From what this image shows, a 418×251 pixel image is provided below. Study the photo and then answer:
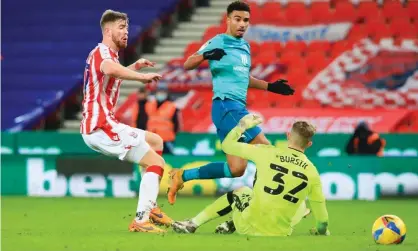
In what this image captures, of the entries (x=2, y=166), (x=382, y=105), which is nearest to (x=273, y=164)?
(x=2, y=166)

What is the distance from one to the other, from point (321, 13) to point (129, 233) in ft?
41.8

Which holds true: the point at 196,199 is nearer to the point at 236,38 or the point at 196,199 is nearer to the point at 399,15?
the point at 236,38

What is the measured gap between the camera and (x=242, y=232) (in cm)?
894

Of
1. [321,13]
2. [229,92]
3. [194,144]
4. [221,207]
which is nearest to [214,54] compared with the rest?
[229,92]

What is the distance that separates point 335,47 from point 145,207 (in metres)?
11.9

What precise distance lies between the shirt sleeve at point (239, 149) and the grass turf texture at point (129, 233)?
658 millimetres

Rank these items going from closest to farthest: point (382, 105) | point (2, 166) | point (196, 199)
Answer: point (196, 199)
point (2, 166)
point (382, 105)

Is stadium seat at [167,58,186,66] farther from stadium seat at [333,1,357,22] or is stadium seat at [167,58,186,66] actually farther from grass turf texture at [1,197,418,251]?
grass turf texture at [1,197,418,251]

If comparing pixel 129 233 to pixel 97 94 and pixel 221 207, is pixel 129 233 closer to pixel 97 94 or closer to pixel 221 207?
pixel 221 207

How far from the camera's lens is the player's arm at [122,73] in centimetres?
882

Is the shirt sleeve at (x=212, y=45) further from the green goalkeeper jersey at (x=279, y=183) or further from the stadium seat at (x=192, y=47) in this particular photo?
the stadium seat at (x=192, y=47)

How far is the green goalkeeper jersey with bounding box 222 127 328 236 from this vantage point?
8625 millimetres

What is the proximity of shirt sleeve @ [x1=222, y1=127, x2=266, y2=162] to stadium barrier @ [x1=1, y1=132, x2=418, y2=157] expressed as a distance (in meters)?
8.66

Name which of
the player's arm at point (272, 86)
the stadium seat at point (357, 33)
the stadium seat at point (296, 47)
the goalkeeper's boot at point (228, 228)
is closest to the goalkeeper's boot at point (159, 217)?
the goalkeeper's boot at point (228, 228)
